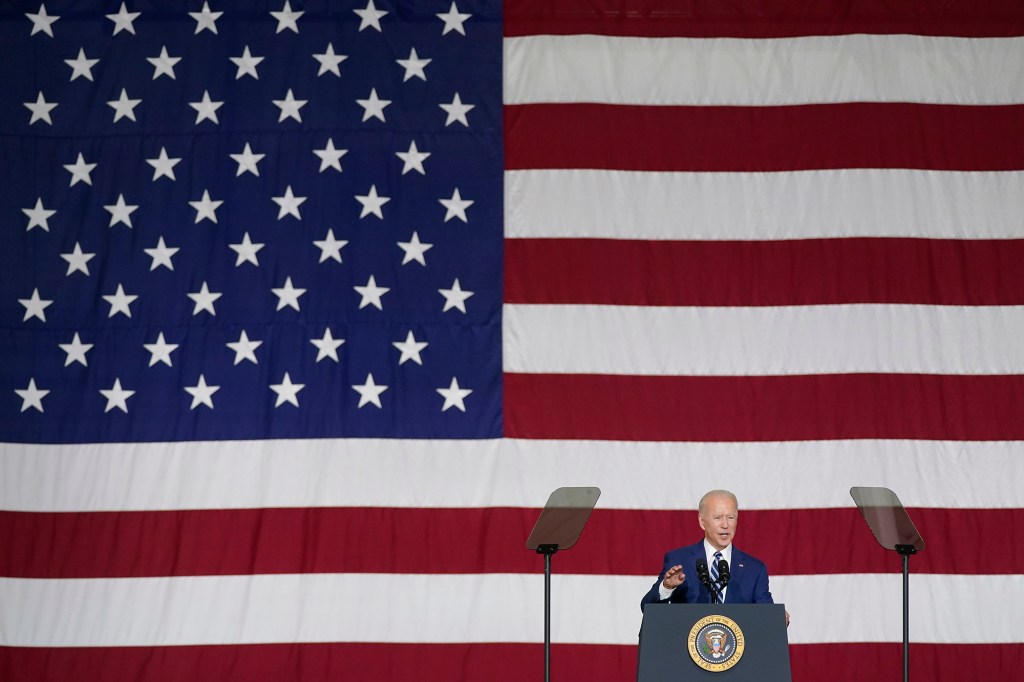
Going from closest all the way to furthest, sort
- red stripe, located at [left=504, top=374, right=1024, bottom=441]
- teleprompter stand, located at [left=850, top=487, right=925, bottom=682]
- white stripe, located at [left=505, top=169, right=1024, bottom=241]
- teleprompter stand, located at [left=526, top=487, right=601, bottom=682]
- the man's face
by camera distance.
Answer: the man's face
teleprompter stand, located at [left=526, top=487, right=601, bottom=682]
teleprompter stand, located at [left=850, top=487, right=925, bottom=682]
red stripe, located at [left=504, top=374, right=1024, bottom=441]
white stripe, located at [left=505, top=169, right=1024, bottom=241]

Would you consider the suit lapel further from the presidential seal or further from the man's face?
the presidential seal

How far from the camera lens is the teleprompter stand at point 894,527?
4.39 metres

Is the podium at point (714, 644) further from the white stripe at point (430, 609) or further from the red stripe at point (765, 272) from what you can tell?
the red stripe at point (765, 272)

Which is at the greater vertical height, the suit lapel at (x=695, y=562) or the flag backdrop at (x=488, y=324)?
the flag backdrop at (x=488, y=324)

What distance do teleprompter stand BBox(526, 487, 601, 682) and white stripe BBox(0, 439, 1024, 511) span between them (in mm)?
1010

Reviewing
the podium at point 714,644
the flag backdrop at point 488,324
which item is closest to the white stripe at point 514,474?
the flag backdrop at point 488,324

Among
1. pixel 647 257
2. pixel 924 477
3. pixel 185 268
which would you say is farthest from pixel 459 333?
pixel 924 477

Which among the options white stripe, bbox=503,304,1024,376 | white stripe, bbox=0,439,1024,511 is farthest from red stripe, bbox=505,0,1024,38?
white stripe, bbox=0,439,1024,511

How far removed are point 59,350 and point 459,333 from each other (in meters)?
1.95

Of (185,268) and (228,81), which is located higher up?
(228,81)

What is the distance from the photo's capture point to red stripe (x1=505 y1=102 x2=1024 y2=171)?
227 inches

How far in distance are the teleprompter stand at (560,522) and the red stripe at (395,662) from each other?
48.3 inches

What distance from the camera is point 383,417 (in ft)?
18.5

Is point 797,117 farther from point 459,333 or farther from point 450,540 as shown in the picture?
point 450,540
